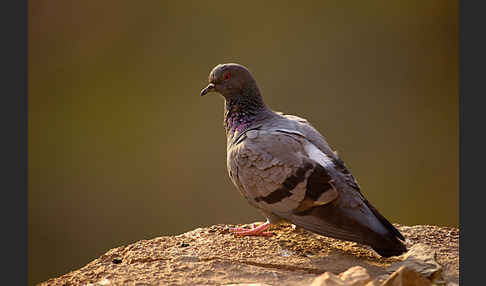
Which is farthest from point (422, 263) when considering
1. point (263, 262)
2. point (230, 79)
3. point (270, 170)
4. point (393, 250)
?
point (230, 79)

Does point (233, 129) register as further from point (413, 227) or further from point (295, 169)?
point (413, 227)

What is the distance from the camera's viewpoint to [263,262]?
2988 millimetres

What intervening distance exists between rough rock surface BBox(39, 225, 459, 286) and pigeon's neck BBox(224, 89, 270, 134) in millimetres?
752

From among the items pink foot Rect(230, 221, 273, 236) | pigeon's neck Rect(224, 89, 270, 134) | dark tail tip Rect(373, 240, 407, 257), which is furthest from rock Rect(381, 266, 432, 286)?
pigeon's neck Rect(224, 89, 270, 134)

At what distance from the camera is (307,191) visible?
3.05 meters

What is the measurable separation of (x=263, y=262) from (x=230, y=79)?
1.33 m

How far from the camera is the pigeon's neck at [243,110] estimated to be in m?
3.61

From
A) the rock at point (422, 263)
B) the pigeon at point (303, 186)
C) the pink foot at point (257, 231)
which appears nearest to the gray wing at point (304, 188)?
the pigeon at point (303, 186)

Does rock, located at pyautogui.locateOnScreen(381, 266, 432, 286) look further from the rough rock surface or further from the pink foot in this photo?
the pink foot

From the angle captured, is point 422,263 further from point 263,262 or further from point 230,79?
point 230,79

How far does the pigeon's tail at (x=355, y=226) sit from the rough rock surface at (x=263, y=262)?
4.4 inches

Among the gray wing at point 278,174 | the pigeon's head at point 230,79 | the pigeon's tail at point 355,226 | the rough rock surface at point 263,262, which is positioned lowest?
the rough rock surface at point 263,262

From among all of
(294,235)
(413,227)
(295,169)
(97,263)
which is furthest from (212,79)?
(413,227)

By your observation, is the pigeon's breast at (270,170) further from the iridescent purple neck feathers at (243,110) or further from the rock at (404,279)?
the rock at (404,279)
